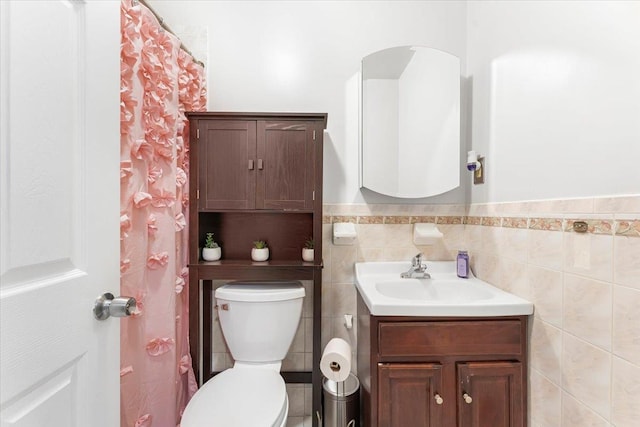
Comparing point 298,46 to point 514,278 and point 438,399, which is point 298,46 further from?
point 438,399

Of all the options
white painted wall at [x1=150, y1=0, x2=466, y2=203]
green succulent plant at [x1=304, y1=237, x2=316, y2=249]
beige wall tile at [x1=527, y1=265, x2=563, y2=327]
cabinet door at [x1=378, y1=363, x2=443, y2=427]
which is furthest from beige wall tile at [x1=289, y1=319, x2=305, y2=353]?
beige wall tile at [x1=527, y1=265, x2=563, y2=327]

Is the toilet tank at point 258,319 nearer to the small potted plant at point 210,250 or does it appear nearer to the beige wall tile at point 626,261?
the small potted plant at point 210,250

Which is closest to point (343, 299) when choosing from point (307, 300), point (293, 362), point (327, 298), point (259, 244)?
point (327, 298)

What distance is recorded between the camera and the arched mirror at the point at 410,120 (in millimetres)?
1585

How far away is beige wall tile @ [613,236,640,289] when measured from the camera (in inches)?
30.7

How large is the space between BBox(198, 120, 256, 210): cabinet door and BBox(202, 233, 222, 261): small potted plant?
0.66 feet

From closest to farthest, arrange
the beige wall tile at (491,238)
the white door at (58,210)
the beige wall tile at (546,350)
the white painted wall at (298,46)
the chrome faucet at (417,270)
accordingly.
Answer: the white door at (58,210), the beige wall tile at (546,350), the beige wall tile at (491,238), the chrome faucet at (417,270), the white painted wall at (298,46)

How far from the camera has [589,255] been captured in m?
0.91

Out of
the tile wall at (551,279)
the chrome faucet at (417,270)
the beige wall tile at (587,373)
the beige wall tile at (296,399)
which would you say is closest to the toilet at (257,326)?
the tile wall at (551,279)

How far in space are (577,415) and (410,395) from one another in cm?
51

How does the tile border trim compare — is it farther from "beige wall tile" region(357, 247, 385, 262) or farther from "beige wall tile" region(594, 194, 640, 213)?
"beige wall tile" region(357, 247, 385, 262)

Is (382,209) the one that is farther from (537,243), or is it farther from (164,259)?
(164,259)

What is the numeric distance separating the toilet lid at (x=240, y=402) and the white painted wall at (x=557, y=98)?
4.19 feet

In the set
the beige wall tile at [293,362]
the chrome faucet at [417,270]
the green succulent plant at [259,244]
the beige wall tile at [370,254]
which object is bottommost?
the beige wall tile at [293,362]
